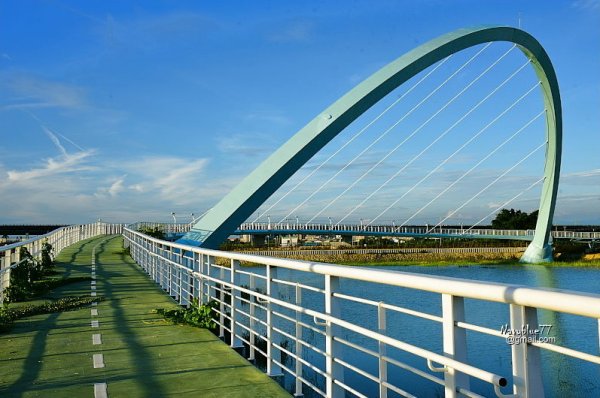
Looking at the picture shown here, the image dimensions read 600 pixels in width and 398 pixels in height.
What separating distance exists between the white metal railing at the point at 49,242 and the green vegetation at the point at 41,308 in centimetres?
64

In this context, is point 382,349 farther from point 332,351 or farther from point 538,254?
point 538,254

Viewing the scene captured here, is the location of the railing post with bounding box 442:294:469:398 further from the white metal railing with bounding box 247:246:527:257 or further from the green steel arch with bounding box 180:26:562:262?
the white metal railing with bounding box 247:246:527:257

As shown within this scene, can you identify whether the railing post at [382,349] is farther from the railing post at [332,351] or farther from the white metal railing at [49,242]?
the white metal railing at [49,242]

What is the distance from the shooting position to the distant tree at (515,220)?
7662 cm

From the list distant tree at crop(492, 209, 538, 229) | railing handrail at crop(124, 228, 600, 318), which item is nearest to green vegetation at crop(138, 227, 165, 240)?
railing handrail at crop(124, 228, 600, 318)

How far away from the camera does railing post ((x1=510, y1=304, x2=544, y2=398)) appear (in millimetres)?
2059

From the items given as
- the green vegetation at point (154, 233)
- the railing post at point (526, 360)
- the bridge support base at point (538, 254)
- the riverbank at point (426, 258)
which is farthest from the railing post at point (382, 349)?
the bridge support base at point (538, 254)

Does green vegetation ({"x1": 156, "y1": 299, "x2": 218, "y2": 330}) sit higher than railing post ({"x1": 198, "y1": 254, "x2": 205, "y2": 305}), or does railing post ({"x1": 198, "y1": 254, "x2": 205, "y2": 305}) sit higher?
railing post ({"x1": 198, "y1": 254, "x2": 205, "y2": 305})

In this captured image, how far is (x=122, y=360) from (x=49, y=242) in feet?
47.5

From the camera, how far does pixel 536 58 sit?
2922 centimetres

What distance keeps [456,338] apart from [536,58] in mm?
Answer: 29865

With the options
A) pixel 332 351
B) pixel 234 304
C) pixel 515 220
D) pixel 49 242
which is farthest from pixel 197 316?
pixel 515 220

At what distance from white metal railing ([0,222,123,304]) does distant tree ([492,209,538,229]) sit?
5041 cm

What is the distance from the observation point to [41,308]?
9.15 metres
